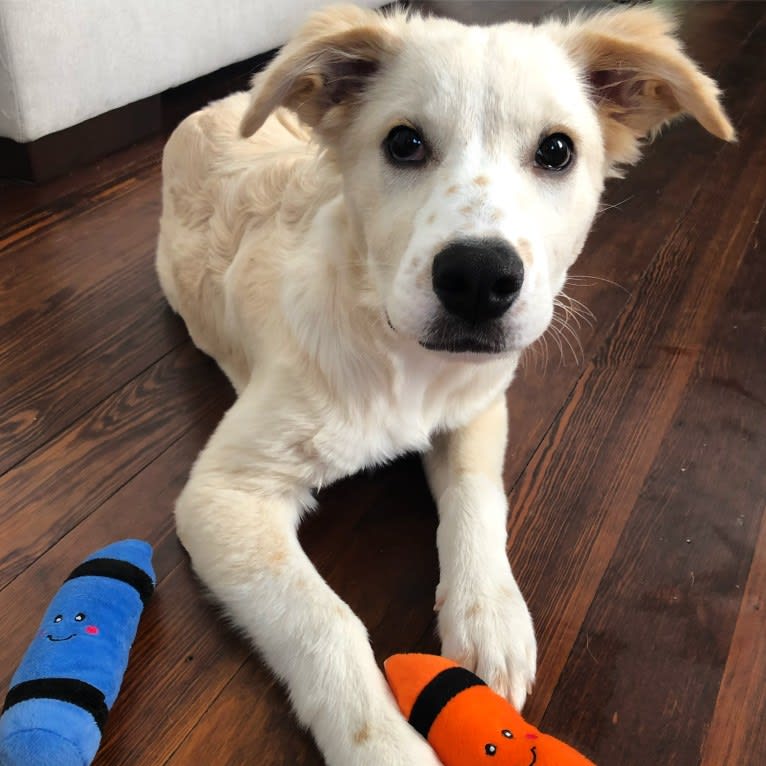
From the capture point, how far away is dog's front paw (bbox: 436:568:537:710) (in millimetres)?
1286

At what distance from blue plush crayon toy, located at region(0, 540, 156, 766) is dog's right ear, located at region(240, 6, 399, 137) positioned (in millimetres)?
800

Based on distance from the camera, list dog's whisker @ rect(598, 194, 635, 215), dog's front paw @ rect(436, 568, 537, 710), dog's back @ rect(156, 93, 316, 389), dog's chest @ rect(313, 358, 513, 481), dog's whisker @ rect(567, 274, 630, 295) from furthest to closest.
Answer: dog's whisker @ rect(598, 194, 635, 215)
dog's whisker @ rect(567, 274, 630, 295)
dog's back @ rect(156, 93, 316, 389)
dog's chest @ rect(313, 358, 513, 481)
dog's front paw @ rect(436, 568, 537, 710)

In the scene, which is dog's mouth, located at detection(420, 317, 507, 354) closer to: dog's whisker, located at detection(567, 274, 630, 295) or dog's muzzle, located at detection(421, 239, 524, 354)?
dog's muzzle, located at detection(421, 239, 524, 354)

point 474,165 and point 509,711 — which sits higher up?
point 474,165

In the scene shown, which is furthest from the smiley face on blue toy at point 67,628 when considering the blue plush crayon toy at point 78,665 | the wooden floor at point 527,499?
the wooden floor at point 527,499

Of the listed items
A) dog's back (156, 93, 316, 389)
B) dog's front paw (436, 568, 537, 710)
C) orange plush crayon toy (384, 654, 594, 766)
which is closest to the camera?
orange plush crayon toy (384, 654, 594, 766)

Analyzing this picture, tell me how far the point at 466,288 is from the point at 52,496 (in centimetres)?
100

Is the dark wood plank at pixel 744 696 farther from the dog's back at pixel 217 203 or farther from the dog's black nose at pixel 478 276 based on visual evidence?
the dog's back at pixel 217 203

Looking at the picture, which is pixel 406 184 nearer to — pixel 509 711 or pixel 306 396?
pixel 306 396

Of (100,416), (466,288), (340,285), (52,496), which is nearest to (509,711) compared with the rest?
(466,288)

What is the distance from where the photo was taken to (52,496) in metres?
1.65

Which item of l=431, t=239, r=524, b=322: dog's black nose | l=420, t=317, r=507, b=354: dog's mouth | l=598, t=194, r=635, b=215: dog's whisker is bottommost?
l=598, t=194, r=635, b=215: dog's whisker

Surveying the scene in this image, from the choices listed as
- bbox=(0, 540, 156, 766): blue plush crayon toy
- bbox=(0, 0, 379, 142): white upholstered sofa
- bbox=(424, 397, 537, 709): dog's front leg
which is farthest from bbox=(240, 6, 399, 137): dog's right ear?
bbox=(0, 0, 379, 142): white upholstered sofa

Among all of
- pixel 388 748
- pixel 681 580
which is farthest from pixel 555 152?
pixel 388 748
